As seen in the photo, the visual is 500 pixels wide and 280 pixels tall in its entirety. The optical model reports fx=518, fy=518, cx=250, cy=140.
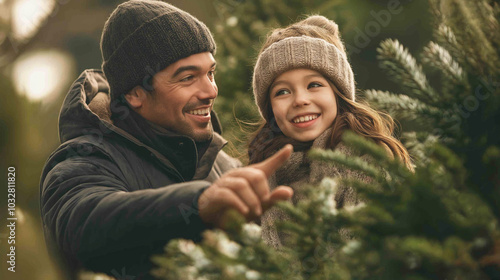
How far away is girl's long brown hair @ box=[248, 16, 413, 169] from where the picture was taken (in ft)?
5.96

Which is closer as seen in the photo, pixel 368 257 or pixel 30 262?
pixel 368 257

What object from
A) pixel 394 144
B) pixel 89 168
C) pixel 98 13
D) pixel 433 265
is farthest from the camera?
pixel 98 13

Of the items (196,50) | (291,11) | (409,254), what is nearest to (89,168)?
(196,50)

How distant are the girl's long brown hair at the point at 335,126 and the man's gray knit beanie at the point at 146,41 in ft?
1.07

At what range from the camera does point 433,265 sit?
69 centimetres

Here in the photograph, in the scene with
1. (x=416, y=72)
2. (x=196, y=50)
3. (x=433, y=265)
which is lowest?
(x=433, y=265)

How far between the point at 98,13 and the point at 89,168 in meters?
4.33

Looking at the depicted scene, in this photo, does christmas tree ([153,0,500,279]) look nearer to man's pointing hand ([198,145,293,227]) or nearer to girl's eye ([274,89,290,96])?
man's pointing hand ([198,145,293,227])

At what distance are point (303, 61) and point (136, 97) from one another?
651 millimetres

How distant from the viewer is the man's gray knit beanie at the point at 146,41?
1.88 metres

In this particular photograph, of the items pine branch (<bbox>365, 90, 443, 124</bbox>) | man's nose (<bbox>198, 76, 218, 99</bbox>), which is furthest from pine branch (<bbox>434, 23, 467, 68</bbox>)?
man's nose (<bbox>198, 76, 218, 99</bbox>)

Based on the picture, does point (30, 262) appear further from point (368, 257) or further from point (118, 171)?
point (368, 257)

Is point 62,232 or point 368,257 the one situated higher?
point 62,232

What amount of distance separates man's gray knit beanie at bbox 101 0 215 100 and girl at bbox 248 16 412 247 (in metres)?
0.29
